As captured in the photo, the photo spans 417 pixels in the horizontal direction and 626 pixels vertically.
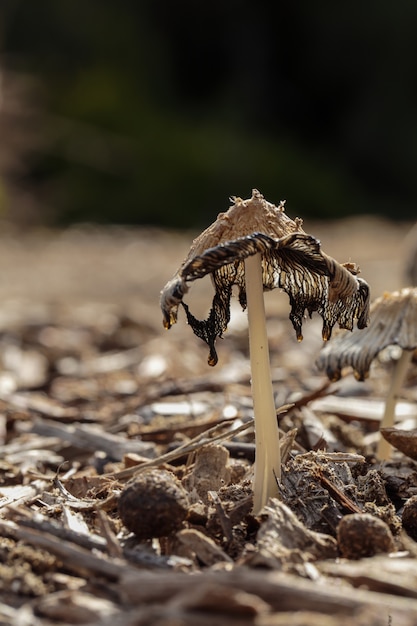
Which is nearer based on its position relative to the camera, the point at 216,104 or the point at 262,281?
the point at 262,281

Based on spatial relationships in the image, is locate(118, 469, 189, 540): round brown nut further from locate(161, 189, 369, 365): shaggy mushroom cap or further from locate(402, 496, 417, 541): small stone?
locate(402, 496, 417, 541): small stone

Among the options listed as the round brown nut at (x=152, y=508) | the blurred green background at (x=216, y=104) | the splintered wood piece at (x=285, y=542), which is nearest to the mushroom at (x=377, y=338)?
the splintered wood piece at (x=285, y=542)

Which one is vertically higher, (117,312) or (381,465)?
(117,312)

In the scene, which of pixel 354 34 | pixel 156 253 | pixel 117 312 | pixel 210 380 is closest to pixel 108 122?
pixel 354 34

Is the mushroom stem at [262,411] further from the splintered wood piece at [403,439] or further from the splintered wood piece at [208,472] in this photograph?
the splintered wood piece at [403,439]

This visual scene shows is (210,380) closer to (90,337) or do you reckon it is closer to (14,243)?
(90,337)

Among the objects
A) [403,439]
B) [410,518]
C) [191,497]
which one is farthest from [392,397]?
[191,497]

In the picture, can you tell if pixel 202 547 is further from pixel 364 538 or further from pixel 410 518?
pixel 410 518
